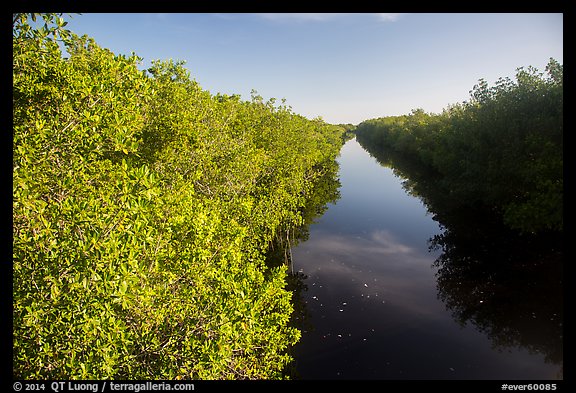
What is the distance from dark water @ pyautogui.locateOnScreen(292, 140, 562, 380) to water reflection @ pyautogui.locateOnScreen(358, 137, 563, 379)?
0.10m

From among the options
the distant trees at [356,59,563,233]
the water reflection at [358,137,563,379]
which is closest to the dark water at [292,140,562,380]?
the water reflection at [358,137,563,379]

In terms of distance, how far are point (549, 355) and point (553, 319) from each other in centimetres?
398

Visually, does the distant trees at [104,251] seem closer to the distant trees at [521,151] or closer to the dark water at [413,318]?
the dark water at [413,318]

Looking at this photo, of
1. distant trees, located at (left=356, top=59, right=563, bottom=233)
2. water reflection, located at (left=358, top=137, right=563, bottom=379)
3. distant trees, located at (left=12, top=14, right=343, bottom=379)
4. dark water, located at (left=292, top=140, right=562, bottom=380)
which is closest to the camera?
distant trees, located at (left=12, top=14, right=343, bottom=379)

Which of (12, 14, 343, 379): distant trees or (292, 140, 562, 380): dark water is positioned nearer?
(12, 14, 343, 379): distant trees

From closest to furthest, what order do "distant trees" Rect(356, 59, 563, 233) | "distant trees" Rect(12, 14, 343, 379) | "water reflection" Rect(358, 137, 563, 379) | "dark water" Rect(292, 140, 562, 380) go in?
"distant trees" Rect(12, 14, 343, 379) < "dark water" Rect(292, 140, 562, 380) < "water reflection" Rect(358, 137, 563, 379) < "distant trees" Rect(356, 59, 563, 233)

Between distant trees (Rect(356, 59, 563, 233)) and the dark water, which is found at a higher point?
distant trees (Rect(356, 59, 563, 233))

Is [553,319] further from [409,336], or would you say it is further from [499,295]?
[409,336]

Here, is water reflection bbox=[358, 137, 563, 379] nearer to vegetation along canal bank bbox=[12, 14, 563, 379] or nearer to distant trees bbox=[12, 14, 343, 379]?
vegetation along canal bank bbox=[12, 14, 563, 379]

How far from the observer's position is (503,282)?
85.7ft

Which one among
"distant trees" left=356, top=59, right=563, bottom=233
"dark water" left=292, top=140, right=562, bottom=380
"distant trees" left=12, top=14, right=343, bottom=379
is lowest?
"dark water" left=292, top=140, right=562, bottom=380

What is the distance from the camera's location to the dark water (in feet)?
60.4

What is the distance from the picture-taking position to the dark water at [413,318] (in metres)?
18.4

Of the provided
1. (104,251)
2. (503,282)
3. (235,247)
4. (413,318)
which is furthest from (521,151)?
(104,251)
